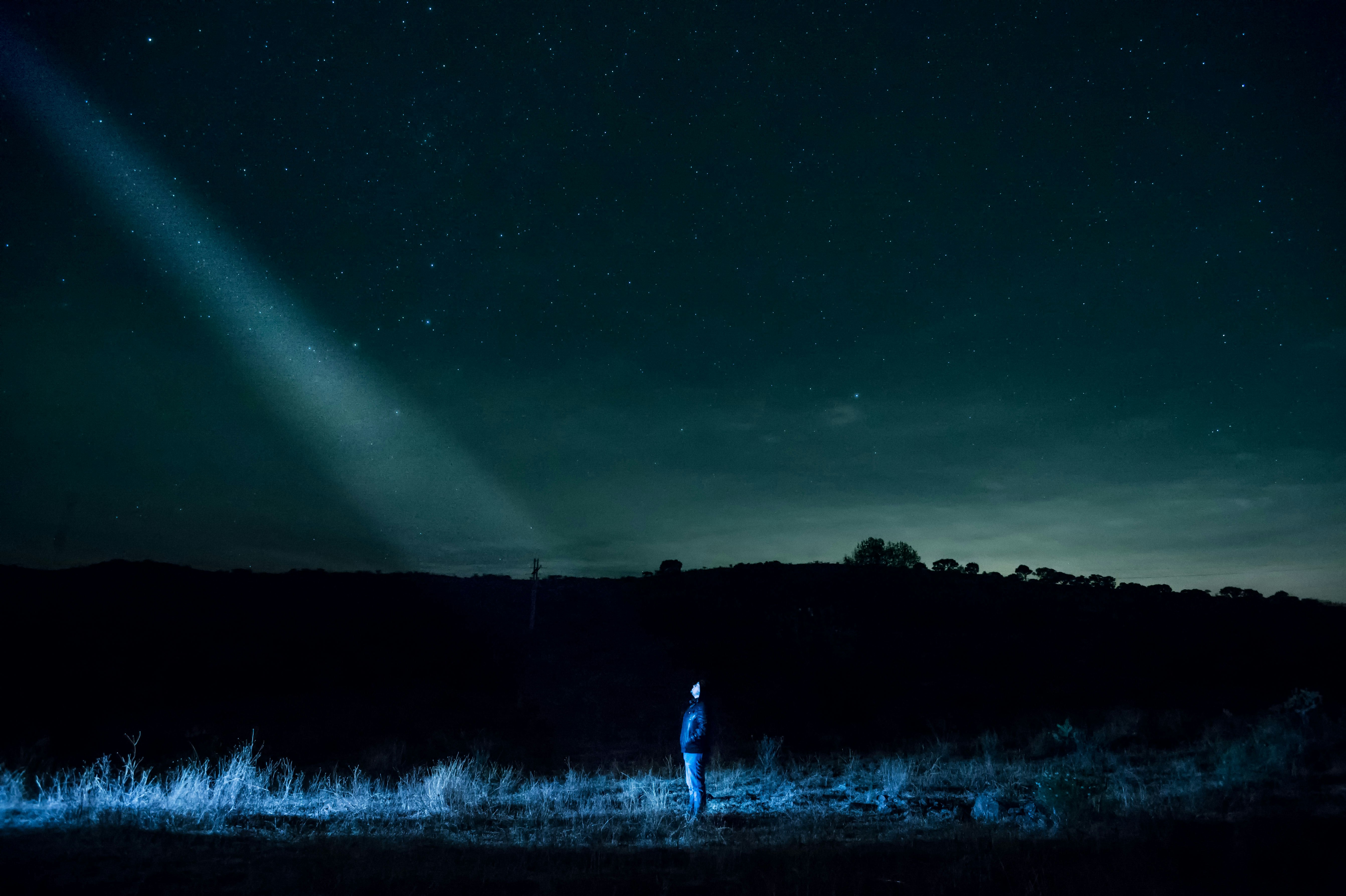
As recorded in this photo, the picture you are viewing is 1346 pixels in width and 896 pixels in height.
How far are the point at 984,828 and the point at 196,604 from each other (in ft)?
137

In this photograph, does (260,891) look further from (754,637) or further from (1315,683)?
(1315,683)

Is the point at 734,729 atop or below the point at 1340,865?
below

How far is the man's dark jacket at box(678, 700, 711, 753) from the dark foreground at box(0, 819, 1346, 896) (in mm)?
2553

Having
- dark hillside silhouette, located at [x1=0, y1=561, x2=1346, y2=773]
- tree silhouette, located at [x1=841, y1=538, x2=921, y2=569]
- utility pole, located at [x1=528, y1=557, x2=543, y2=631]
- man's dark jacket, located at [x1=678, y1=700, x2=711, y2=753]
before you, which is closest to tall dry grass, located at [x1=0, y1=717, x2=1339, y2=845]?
man's dark jacket, located at [x1=678, y1=700, x2=711, y2=753]

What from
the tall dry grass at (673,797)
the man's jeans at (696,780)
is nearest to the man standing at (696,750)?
the man's jeans at (696,780)

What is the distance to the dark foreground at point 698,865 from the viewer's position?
6.28 metres

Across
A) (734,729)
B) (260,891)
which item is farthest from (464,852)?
(734,729)

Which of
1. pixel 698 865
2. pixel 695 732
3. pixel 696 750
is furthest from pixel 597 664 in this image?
pixel 698 865

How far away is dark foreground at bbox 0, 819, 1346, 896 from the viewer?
6281 millimetres

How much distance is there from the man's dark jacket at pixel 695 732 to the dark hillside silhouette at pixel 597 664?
342 inches

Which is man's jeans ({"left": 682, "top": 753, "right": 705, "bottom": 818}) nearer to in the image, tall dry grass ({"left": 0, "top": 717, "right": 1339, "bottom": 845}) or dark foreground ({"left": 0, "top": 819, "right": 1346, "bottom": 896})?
tall dry grass ({"left": 0, "top": 717, "right": 1339, "bottom": 845})

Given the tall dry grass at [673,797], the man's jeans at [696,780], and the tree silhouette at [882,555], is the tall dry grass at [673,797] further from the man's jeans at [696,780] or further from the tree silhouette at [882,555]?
the tree silhouette at [882,555]

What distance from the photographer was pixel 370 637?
110ft

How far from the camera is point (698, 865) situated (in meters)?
7.31
